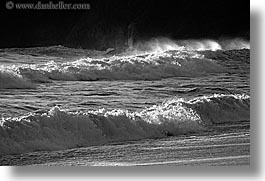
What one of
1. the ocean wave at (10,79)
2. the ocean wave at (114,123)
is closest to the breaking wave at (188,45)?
the ocean wave at (114,123)

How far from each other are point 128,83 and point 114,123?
0.22m

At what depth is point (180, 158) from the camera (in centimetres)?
283

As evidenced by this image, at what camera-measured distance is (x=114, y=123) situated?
111 inches

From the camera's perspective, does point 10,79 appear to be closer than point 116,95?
Yes

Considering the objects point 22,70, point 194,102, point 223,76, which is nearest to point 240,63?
point 223,76

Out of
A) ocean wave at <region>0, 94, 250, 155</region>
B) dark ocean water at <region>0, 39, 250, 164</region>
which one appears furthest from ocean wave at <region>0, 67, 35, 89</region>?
ocean wave at <region>0, 94, 250, 155</region>

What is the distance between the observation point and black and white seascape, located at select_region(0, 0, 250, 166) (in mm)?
2764

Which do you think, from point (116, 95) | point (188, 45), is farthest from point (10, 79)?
point (188, 45)

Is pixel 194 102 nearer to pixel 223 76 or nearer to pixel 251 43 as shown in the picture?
pixel 223 76

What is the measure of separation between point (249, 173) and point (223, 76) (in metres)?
0.53

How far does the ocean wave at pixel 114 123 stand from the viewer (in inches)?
107

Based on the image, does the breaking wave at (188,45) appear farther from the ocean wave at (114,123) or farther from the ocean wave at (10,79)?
the ocean wave at (10,79)

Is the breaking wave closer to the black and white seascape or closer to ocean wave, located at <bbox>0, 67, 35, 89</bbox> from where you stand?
the black and white seascape

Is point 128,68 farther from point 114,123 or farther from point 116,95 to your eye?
point 114,123
